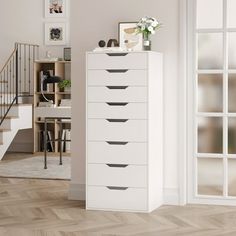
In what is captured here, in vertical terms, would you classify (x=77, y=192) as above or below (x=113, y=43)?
below

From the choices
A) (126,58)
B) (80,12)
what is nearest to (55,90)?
(80,12)

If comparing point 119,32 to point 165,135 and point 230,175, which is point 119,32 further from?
point 230,175

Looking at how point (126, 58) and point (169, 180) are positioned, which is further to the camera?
point (169, 180)

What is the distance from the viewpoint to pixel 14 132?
9219mm

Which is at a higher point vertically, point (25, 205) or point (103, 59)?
point (103, 59)

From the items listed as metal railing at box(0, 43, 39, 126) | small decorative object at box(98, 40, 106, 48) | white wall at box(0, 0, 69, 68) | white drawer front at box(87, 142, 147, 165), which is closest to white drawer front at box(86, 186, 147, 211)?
white drawer front at box(87, 142, 147, 165)

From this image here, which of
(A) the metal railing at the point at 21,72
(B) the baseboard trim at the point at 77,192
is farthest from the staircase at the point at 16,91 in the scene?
(B) the baseboard trim at the point at 77,192

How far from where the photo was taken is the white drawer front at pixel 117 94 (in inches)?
200

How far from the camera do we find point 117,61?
5121 mm

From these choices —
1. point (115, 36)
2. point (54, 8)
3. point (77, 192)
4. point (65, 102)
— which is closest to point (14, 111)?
point (65, 102)

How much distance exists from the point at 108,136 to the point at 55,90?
14.8 ft

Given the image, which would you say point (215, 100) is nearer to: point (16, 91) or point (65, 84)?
point (65, 84)

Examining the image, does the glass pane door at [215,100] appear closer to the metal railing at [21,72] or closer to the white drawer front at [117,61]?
the white drawer front at [117,61]

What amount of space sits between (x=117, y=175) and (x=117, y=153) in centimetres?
18
